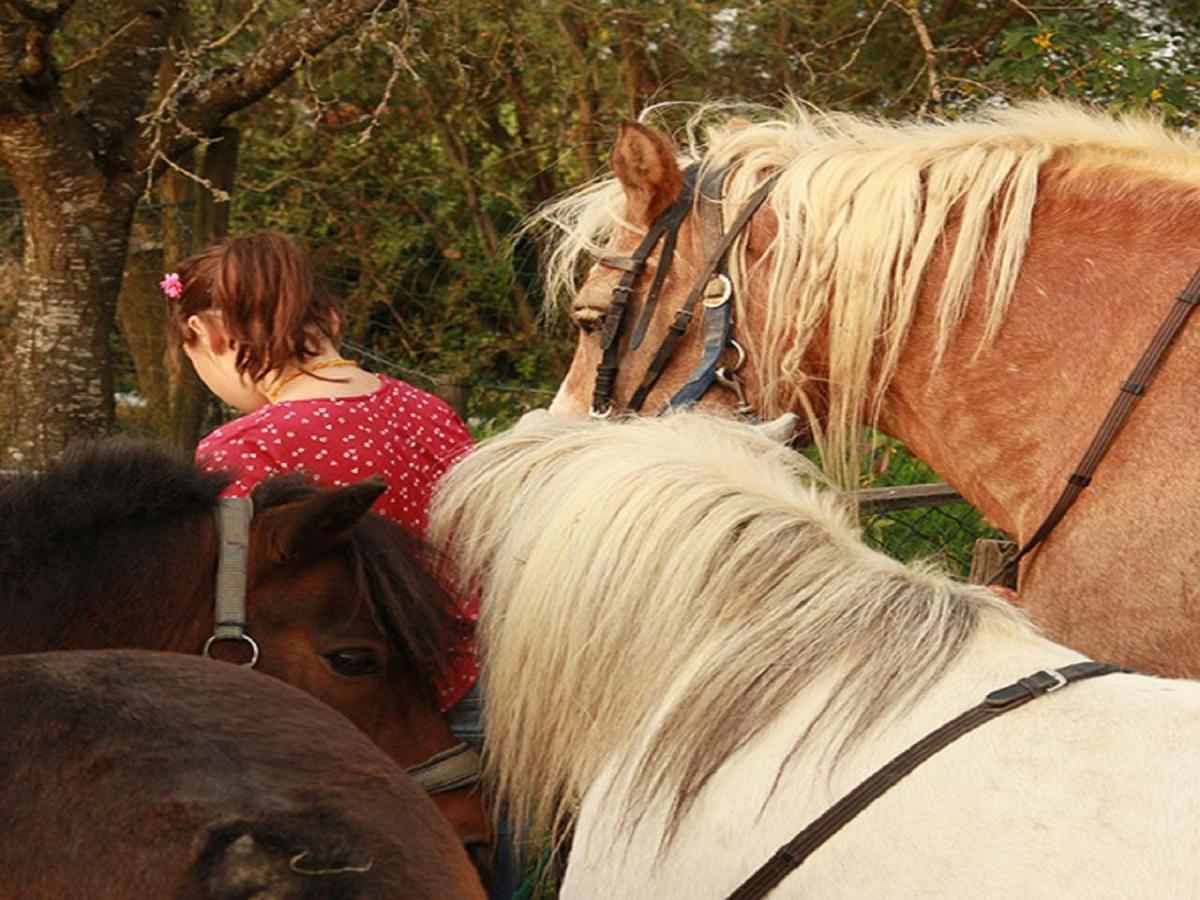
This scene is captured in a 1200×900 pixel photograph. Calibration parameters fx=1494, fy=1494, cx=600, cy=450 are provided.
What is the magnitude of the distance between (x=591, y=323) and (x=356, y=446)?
2.50ft

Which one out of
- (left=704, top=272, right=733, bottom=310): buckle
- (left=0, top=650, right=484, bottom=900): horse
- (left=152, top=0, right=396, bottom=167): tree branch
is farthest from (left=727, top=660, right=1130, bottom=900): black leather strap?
(left=152, top=0, right=396, bottom=167): tree branch

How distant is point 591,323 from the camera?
10.5ft

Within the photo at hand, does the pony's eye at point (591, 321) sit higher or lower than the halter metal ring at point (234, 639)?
higher

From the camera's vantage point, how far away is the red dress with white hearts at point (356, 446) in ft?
8.29

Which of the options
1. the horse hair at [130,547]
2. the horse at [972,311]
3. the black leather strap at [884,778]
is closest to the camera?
the black leather strap at [884,778]

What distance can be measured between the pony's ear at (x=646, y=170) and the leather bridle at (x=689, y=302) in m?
0.03

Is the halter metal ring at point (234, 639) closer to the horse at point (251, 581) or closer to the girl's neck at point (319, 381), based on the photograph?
the horse at point (251, 581)

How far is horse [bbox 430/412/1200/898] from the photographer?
4.88 ft

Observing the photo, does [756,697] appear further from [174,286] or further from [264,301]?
[174,286]

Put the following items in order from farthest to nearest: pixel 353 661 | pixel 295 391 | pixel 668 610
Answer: pixel 295 391 < pixel 353 661 < pixel 668 610

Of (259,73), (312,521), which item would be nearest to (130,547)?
(312,521)

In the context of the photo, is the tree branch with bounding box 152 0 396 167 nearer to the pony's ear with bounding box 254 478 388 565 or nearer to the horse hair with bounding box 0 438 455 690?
the horse hair with bounding box 0 438 455 690

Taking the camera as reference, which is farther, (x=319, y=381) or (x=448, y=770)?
(x=319, y=381)

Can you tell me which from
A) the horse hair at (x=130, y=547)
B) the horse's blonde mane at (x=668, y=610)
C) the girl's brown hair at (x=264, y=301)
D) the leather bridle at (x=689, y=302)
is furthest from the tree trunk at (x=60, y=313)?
the horse's blonde mane at (x=668, y=610)
